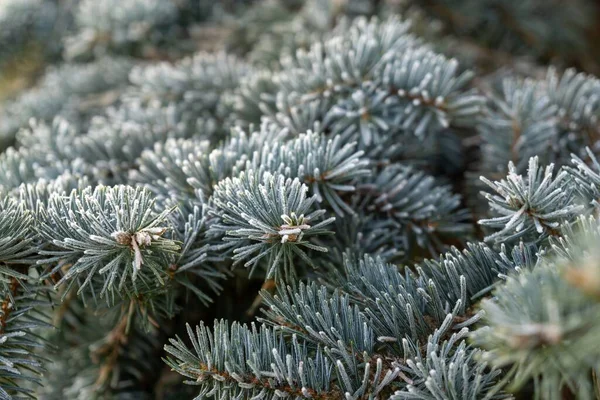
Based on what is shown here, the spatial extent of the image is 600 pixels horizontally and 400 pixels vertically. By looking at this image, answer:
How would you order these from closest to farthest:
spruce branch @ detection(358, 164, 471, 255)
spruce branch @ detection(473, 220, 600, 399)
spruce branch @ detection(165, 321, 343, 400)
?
1. spruce branch @ detection(473, 220, 600, 399)
2. spruce branch @ detection(165, 321, 343, 400)
3. spruce branch @ detection(358, 164, 471, 255)

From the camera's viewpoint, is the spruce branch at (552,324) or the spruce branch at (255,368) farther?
the spruce branch at (255,368)

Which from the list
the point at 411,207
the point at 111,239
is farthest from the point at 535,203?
the point at 111,239

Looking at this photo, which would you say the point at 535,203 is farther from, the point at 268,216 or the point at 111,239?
the point at 111,239

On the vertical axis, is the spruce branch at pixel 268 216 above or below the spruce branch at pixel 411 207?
below

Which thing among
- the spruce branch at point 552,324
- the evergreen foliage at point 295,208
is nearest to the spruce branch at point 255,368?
the evergreen foliage at point 295,208

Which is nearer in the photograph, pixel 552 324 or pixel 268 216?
pixel 552 324

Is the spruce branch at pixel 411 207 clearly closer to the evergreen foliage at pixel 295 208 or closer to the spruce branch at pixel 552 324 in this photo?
the evergreen foliage at pixel 295 208

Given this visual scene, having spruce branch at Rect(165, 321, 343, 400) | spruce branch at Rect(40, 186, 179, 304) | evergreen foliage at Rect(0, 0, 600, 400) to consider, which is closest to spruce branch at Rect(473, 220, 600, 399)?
evergreen foliage at Rect(0, 0, 600, 400)

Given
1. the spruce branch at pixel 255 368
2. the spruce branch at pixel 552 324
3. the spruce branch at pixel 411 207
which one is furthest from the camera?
the spruce branch at pixel 411 207

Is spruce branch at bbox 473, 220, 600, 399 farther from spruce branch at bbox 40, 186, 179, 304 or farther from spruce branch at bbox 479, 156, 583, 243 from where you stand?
spruce branch at bbox 40, 186, 179, 304
